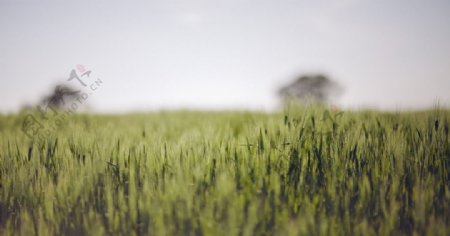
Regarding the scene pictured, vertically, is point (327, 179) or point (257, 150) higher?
point (257, 150)

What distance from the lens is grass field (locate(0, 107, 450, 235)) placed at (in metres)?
1.52

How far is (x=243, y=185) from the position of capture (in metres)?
1.77

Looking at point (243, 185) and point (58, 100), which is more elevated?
point (58, 100)

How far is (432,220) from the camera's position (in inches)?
57.1

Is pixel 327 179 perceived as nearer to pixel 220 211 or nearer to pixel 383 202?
pixel 383 202

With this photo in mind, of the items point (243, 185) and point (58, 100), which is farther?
point (58, 100)

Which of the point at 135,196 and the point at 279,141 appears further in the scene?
the point at 279,141

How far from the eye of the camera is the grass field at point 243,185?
59.9 inches

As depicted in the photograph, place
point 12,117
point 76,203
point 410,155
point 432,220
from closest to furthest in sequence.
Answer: point 432,220, point 76,203, point 410,155, point 12,117

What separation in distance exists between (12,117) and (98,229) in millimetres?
5529

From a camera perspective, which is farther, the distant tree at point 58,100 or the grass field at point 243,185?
the distant tree at point 58,100

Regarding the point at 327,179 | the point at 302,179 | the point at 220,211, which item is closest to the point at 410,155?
the point at 327,179

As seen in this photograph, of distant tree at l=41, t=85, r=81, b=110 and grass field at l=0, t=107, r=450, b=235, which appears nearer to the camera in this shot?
grass field at l=0, t=107, r=450, b=235

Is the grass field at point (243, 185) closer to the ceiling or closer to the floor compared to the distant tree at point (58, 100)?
closer to the floor
